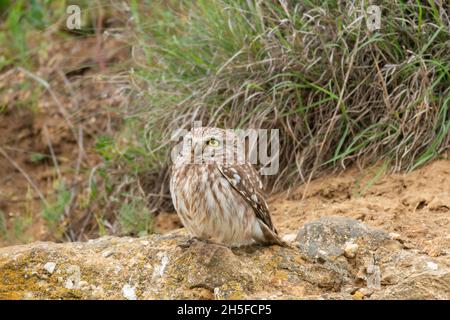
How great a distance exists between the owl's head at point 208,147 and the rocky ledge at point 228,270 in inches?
18.9

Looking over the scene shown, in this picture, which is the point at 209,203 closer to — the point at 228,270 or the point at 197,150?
the point at 197,150

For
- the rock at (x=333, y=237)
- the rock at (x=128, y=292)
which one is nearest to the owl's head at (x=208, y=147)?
the rock at (x=333, y=237)

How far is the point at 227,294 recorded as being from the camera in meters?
3.78

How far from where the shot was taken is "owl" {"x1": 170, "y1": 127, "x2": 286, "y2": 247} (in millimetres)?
4207

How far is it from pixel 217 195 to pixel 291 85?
1.60 meters

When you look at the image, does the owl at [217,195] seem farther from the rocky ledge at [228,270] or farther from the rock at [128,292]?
the rock at [128,292]

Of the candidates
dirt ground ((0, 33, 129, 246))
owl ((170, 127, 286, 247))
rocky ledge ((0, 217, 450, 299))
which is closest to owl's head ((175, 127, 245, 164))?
owl ((170, 127, 286, 247))

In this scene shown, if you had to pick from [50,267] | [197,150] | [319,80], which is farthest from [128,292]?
[319,80]

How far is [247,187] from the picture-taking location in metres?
4.36

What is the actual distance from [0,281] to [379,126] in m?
2.85

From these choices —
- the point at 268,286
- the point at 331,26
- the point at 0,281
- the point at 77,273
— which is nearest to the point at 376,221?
the point at 268,286

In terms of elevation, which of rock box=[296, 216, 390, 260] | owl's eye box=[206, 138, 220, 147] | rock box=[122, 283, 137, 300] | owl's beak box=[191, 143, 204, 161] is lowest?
rock box=[122, 283, 137, 300]

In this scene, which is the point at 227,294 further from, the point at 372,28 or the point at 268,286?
the point at 372,28

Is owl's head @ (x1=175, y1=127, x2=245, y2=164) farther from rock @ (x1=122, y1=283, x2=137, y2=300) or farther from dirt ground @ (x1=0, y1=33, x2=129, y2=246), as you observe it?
dirt ground @ (x1=0, y1=33, x2=129, y2=246)
